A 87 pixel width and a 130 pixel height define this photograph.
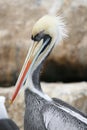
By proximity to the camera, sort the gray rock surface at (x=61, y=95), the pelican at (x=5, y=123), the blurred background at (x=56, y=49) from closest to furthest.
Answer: the pelican at (x=5, y=123)
the gray rock surface at (x=61, y=95)
the blurred background at (x=56, y=49)

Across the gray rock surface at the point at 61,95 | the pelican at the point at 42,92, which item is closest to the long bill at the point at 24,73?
the pelican at the point at 42,92

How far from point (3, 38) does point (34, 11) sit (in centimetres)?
64

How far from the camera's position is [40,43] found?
546 centimetres

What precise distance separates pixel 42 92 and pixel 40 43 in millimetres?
461

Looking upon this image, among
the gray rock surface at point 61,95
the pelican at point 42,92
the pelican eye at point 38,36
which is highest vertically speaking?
the pelican eye at point 38,36

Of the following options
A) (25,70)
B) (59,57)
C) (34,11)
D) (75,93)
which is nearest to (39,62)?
(25,70)

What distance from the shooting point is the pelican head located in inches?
214

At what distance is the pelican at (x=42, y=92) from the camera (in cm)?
518

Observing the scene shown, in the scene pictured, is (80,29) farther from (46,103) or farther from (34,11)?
(46,103)

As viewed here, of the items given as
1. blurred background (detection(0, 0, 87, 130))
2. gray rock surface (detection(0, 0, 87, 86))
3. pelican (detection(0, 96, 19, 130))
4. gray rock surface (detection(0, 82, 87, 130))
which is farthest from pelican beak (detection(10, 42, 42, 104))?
gray rock surface (detection(0, 0, 87, 86))

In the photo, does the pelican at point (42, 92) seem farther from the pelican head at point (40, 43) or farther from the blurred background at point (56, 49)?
the blurred background at point (56, 49)

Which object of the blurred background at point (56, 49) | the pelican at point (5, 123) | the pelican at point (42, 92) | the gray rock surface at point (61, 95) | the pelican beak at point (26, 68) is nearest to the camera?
the pelican at point (42, 92)

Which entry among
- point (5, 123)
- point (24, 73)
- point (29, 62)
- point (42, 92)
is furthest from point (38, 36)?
point (5, 123)

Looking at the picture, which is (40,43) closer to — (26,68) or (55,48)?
(26,68)
